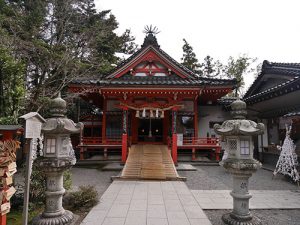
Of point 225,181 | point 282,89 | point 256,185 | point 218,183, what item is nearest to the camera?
point 256,185

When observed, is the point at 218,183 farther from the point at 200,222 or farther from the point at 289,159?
the point at 200,222

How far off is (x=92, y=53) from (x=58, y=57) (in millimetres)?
5703

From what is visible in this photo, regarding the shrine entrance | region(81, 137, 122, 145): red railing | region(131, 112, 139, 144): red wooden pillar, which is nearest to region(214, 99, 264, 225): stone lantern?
region(81, 137, 122, 145): red railing

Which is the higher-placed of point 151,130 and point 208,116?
point 208,116

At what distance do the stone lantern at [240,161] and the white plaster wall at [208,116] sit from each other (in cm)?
1360

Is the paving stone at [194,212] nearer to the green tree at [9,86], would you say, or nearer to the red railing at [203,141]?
the green tree at [9,86]

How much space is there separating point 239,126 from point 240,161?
854 mm

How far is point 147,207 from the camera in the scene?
7.02m

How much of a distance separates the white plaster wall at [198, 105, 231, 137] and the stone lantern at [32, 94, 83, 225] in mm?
14834

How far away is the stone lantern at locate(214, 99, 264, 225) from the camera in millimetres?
5703

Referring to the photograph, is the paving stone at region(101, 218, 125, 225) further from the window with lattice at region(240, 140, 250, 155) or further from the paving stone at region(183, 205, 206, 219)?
the window with lattice at region(240, 140, 250, 155)

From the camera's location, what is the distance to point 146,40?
18656mm

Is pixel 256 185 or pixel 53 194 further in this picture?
pixel 256 185

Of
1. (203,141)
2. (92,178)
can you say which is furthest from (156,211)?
(203,141)
